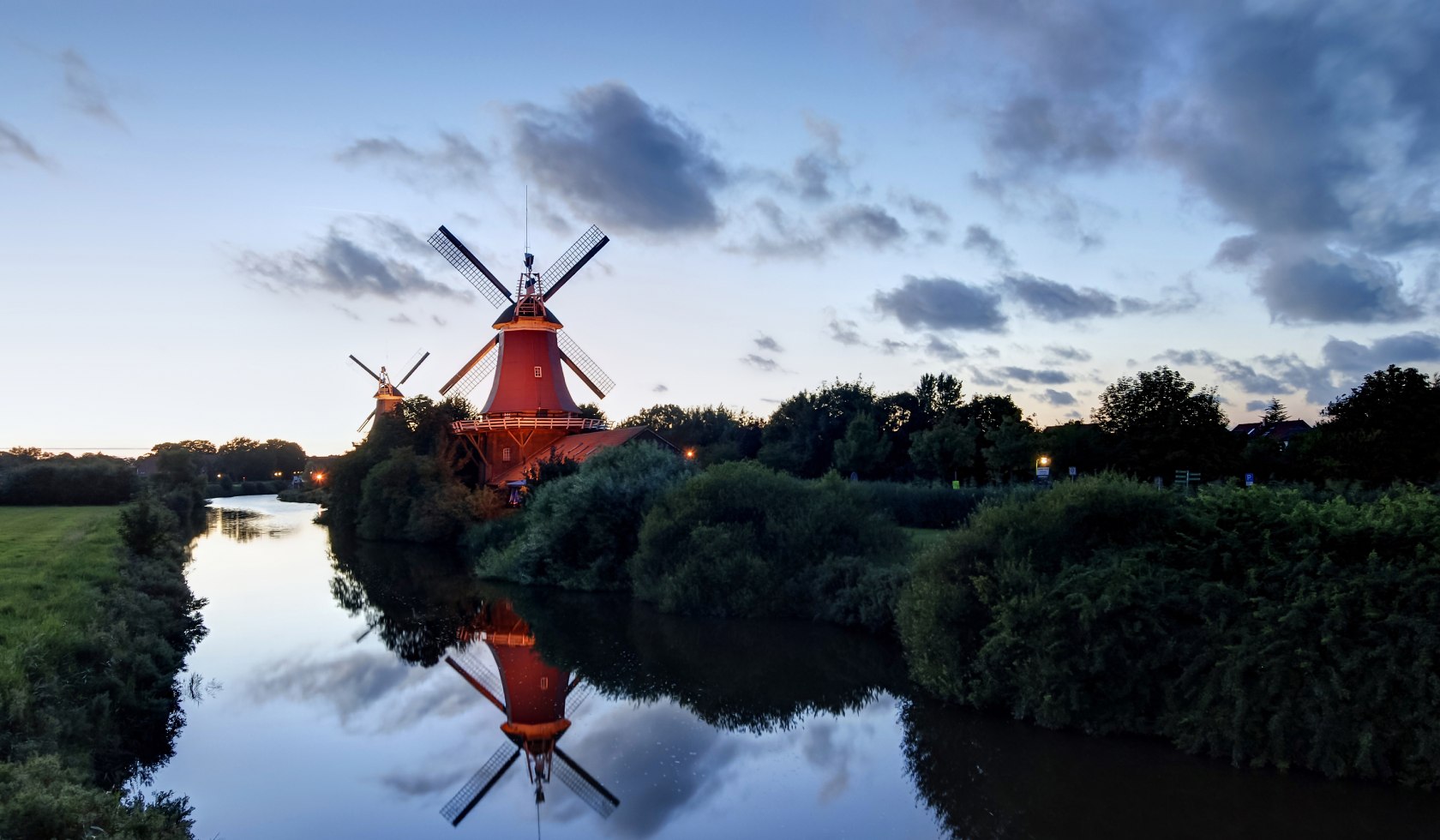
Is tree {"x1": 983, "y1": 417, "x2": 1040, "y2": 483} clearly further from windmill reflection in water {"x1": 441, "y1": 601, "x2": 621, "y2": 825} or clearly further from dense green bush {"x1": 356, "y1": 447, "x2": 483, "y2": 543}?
windmill reflection in water {"x1": 441, "y1": 601, "x2": 621, "y2": 825}

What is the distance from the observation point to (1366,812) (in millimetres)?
8555

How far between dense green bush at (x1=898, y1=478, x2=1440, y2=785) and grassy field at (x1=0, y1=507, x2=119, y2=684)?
35.4 feet

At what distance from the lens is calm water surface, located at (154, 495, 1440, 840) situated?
350 inches

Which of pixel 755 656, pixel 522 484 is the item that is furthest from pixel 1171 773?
pixel 522 484

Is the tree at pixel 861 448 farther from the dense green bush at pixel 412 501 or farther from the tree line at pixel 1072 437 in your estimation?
the dense green bush at pixel 412 501

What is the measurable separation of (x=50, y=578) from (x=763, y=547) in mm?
12925

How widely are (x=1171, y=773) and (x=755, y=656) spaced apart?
761cm

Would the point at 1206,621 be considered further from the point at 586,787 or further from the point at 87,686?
the point at 87,686

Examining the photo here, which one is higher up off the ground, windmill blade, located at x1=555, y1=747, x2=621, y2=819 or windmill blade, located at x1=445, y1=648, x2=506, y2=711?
windmill blade, located at x1=445, y1=648, x2=506, y2=711

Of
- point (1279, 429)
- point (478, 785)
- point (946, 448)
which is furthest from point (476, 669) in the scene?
point (1279, 429)

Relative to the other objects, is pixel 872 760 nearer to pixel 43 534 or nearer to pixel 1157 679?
pixel 1157 679

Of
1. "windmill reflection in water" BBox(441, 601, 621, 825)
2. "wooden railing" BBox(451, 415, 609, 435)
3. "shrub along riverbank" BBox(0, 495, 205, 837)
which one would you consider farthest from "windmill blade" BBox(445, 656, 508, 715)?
"wooden railing" BBox(451, 415, 609, 435)

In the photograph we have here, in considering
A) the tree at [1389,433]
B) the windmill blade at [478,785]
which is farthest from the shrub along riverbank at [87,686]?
the tree at [1389,433]

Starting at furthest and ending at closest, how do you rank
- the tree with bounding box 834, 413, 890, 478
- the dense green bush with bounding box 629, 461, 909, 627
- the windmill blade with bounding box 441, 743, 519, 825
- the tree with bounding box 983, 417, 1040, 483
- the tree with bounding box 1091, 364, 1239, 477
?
the tree with bounding box 834, 413, 890, 478 < the tree with bounding box 983, 417, 1040, 483 < the tree with bounding box 1091, 364, 1239, 477 < the dense green bush with bounding box 629, 461, 909, 627 < the windmill blade with bounding box 441, 743, 519, 825
